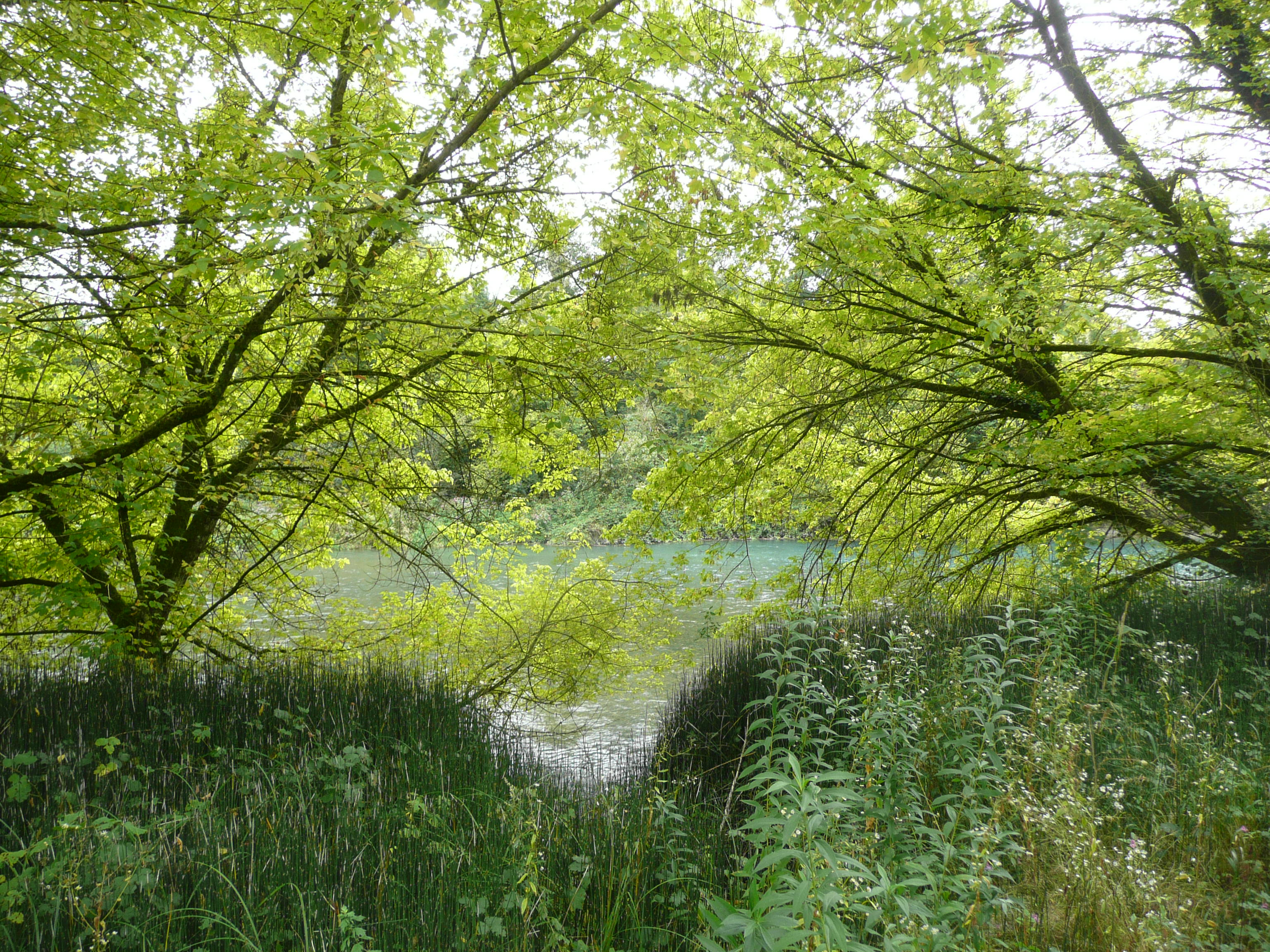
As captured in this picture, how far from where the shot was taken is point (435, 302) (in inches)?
158

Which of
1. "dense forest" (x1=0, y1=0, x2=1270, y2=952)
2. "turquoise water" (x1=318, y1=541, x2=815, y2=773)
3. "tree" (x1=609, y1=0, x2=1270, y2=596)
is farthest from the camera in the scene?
"turquoise water" (x1=318, y1=541, x2=815, y2=773)

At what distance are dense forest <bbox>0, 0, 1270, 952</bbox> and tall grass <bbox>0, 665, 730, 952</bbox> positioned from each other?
0.09ft

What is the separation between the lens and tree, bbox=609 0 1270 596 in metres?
3.85

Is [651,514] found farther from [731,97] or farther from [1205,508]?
[1205,508]

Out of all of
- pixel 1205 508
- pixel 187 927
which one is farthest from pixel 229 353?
pixel 1205 508

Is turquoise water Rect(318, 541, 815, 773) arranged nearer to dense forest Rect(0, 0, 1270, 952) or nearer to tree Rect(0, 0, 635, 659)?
dense forest Rect(0, 0, 1270, 952)

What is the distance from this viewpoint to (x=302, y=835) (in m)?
2.54

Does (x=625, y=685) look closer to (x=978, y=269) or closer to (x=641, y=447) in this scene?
(x=641, y=447)

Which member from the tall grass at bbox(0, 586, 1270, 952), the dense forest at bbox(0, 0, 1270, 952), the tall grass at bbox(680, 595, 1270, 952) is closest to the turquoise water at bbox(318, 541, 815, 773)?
the dense forest at bbox(0, 0, 1270, 952)

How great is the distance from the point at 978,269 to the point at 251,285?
5.37 m

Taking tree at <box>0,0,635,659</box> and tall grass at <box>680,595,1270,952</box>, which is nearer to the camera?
tall grass at <box>680,595,1270,952</box>

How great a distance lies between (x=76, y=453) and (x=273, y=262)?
1528 mm

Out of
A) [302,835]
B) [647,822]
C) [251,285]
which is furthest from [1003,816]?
[251,285]

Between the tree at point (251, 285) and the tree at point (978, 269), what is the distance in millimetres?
878
